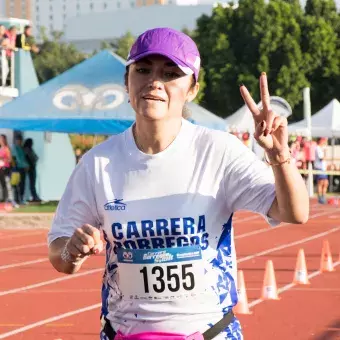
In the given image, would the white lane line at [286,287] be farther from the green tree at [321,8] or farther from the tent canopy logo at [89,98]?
the green tree at [321,8]

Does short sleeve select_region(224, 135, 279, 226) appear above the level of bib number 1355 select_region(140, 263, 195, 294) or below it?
above

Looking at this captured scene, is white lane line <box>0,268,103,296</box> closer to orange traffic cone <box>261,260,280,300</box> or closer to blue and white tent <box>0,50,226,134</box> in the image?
orange traffic cone <box>261,260,280,300</box>

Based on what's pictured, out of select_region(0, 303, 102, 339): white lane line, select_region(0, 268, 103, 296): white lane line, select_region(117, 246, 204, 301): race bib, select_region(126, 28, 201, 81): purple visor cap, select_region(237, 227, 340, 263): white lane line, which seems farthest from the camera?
select_region(237, 227, 340, 263): white lane line

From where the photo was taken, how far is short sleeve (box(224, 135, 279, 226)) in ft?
13.9

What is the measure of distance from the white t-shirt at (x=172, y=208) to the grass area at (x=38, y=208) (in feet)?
74.9

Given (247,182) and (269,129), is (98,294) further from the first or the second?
(269,129)

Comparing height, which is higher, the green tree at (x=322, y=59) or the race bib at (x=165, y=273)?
the race bib at (x=165, y=273)

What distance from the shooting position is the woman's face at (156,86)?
13.9 feet

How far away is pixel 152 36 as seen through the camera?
13.9 ft

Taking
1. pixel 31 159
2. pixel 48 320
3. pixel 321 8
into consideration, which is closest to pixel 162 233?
pixel 48 320

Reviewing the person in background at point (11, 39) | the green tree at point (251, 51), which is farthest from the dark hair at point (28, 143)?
the green tree at point (251, 51)

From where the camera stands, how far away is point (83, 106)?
26.4 metres

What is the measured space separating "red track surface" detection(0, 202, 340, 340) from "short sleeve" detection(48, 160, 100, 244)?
18.9 feet

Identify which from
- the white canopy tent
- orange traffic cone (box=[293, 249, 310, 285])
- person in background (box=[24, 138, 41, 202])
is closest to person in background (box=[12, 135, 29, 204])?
person in background (box=[24, 138, 41, 202])
